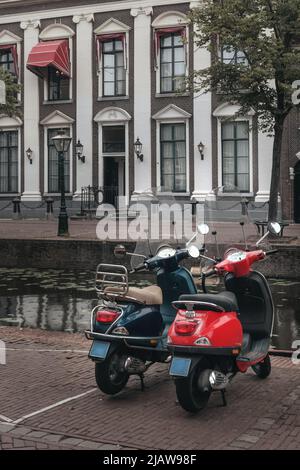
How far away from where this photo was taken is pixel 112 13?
105 feet

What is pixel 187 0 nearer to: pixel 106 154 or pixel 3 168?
pixel 106 154

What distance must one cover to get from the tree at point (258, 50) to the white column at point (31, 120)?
1631 cm

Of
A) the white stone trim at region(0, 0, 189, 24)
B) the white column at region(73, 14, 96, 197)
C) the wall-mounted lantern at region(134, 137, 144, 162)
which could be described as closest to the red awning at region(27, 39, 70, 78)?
the white column at region(73, 14, 96, 197)

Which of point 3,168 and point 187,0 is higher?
point 187,0

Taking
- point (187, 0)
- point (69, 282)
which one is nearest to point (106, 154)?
point (187, 0)

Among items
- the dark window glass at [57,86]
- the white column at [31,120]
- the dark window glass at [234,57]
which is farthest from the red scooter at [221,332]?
the dark window glass at [57,86]

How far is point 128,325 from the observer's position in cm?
586

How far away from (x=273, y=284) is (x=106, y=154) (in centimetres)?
1997

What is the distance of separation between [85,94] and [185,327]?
94.6ft

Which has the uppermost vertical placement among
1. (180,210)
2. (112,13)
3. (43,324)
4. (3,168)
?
(112,13)

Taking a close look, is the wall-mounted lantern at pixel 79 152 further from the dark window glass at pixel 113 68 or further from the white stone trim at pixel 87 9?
the white stone trim at pixel 87 9

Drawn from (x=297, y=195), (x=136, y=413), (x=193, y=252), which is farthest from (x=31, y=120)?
(x=136, y=413)

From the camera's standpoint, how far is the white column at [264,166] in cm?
2933

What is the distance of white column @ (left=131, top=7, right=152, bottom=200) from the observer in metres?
31.4
